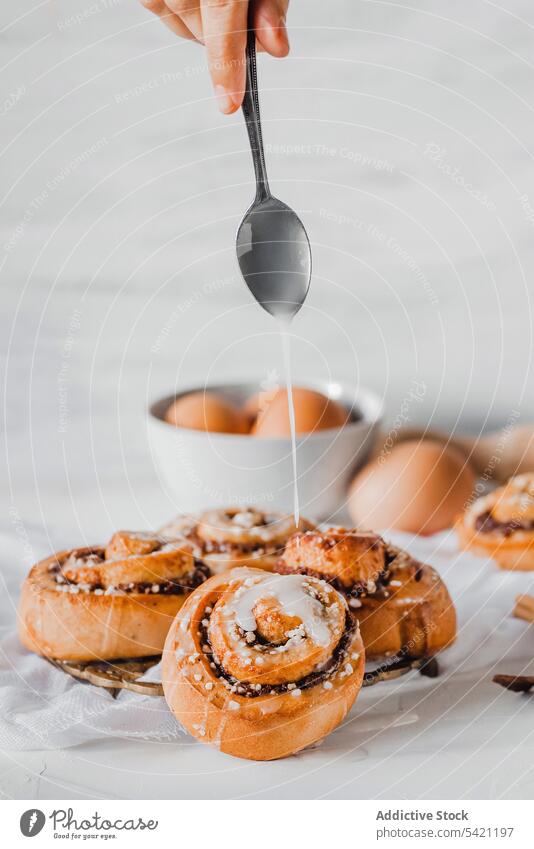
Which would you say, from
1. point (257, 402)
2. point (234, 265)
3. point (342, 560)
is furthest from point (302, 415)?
point (342, 560)

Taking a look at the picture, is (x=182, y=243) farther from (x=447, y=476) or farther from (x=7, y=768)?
(x=7, y=768)

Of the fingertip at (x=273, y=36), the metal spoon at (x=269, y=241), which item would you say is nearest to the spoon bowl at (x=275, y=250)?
the metal spoon at (x=269, y=241)

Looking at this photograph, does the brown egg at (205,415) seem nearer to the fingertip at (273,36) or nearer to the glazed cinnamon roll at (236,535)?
the glazed cinnamon roll at (236,535)

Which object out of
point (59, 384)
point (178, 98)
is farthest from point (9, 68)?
point (59, 384)

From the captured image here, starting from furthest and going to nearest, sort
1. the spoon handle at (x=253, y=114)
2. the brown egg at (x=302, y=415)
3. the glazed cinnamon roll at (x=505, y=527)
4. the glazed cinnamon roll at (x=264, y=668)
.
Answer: the brown egg at (x=302, y=415), the glazed cinnamon roll at (x=505, y=527), the spoon handle at (x=253, y=114), the glazed cinnamon roll at (x=264, y=668)

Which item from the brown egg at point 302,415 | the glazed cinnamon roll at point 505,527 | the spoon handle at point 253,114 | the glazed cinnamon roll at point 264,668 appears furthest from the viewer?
the brown egg at point 302,415

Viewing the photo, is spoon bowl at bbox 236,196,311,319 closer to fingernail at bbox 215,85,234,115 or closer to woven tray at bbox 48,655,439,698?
fingernail at bbox 215,85,234,115

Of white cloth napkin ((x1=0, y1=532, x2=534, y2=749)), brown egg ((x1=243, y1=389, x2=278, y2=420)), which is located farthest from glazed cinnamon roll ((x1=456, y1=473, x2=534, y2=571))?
brown egg ((x1=243, y1=389, x2=278, y2=420))
